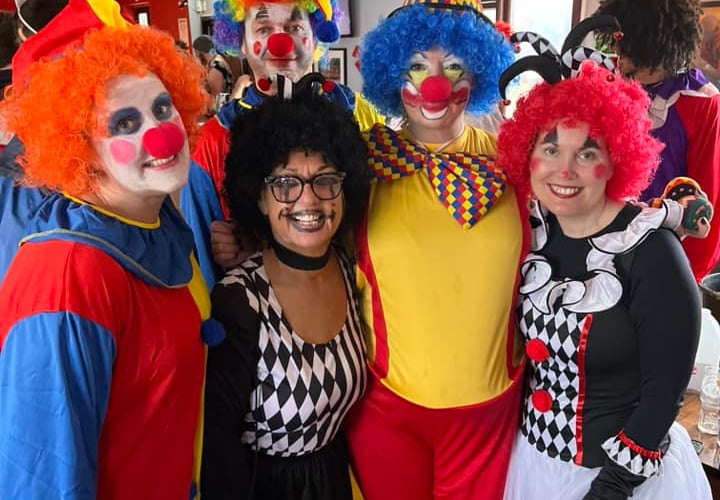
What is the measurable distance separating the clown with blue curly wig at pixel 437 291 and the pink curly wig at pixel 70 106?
0.67 metres

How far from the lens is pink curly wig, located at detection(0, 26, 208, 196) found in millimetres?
1043

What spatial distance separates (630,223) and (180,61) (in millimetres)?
1014

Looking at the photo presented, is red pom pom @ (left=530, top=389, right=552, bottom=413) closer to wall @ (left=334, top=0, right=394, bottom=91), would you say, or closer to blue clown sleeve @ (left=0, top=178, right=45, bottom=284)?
blue clown sleeve @ (left=0, top=178, right=45, bottom=284)

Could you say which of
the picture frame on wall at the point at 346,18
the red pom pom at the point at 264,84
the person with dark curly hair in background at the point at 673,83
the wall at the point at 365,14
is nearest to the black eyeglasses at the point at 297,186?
the red pom pom at the point at 264,84

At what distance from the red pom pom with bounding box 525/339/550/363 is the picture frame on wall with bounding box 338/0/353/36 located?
4730 millimetres

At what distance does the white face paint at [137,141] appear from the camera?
3.56 feet

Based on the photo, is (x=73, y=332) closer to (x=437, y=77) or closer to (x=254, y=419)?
(x=254, y=419)

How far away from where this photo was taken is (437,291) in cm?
148

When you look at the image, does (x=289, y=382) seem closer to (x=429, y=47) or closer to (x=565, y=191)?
(x=565, y=191)

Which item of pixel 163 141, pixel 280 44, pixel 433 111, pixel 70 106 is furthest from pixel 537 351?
pixel 280 44

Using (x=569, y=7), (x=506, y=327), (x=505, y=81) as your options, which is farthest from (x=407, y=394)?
(x=569, y=7)

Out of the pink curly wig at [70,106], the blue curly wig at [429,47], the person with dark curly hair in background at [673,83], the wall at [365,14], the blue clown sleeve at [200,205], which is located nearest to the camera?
the pink curly wig at [70,106]

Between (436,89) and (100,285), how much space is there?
3.14 feet

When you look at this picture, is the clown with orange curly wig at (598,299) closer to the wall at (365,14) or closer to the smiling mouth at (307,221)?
the smiling mouth at (307,221)
